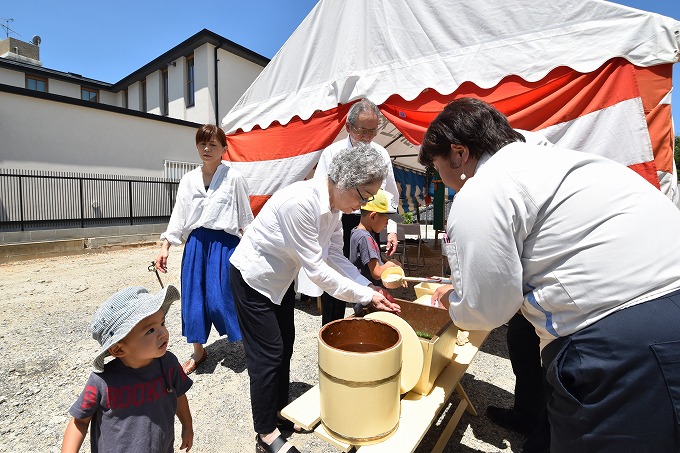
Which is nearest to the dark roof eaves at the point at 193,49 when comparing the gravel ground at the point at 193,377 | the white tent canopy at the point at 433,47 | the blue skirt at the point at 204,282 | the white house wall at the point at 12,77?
the white house wall at the point at 12,77

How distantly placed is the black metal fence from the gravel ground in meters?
5.26

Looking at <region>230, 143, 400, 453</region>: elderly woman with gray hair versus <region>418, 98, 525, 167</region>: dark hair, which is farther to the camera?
<region>230, 143, 400, 453</region>: elderly woman with gray hair

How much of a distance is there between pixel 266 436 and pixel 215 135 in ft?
6.49

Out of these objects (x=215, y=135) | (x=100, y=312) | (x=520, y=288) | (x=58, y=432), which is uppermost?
(x=215, y=135)

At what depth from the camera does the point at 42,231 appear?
9.25 metres

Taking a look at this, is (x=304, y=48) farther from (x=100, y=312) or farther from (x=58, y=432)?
(x=58, y=432)

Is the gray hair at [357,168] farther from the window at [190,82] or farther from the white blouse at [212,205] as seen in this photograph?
the window at [190,82]

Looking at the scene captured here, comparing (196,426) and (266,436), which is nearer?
(266,436)

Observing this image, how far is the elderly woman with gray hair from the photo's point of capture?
5.55ft

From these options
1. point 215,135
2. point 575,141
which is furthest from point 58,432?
point 575,141

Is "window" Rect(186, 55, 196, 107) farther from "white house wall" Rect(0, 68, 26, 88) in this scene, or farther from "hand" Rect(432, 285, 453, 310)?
"hand" Rect(432, 285, 453, 310)

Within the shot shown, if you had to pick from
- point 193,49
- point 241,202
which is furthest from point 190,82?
point 241,202

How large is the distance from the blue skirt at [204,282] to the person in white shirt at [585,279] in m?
2.13

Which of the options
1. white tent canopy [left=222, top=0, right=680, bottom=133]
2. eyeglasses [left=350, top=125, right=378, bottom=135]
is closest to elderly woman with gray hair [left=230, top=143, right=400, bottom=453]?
eyeglasses [left=350, top=125, right=378, bottom=135]
